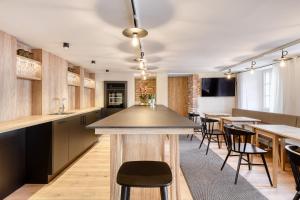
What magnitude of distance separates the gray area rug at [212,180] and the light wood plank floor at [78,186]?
17cm

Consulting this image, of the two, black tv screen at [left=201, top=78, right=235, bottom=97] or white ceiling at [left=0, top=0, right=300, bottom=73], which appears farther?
black tv screen at [left=201, top=78, right=235, bottom=97]

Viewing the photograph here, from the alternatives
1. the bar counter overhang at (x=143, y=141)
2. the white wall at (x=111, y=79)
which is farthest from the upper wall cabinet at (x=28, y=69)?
the white wall at (x=111, y=79)

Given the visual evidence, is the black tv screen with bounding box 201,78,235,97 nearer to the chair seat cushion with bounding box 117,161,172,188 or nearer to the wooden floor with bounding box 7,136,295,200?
the wooden floor with bounding box 7,136,295,200

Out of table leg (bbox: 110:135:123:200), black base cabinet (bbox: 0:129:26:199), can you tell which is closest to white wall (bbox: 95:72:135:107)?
black base cabinet (bbox: 0:129:26:199)

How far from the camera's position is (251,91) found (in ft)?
21.3

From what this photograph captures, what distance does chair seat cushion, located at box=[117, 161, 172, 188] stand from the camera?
133 centimetres

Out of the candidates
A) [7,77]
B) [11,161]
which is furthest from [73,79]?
[11,161]

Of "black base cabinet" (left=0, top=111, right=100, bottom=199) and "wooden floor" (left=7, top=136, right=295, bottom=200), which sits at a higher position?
"black base cabinet" (left=0, top=111, right=100, bottom=199)

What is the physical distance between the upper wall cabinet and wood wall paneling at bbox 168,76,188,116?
5924mm

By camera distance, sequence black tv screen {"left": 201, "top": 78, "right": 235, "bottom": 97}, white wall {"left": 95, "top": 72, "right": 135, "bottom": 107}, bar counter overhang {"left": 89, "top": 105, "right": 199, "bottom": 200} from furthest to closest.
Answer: black tv screen {"left": 201, "top": 78, "right": 235, "bottom": 97}, white wall {"left": 95, "top": 72, "right": 135, "bottom": 107}, bar counter overhang {"left": 89, "top": 105, "right": 199, "bottom": 200}

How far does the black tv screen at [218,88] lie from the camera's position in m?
7.43

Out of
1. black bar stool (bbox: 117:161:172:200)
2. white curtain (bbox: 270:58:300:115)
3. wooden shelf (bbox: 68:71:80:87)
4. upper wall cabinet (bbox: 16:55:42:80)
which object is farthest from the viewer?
wooden shelf (bbox: 68:71:80:87)

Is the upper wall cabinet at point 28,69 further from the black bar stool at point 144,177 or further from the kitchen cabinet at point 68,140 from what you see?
the black bar stool at point 144,177

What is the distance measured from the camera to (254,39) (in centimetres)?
326
